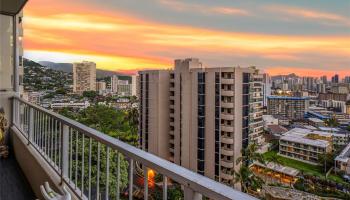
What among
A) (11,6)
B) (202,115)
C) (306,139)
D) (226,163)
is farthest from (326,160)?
(11,6)

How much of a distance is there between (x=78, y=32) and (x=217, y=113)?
1145 cm

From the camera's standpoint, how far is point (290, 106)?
57.9m

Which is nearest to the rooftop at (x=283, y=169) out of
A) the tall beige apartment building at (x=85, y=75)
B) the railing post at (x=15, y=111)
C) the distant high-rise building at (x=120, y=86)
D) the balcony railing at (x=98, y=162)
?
the tall beige apartment building at (x=85, y=75)

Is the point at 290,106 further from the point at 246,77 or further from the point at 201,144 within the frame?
the point at 201,144

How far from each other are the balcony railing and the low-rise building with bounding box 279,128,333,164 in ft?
96.4

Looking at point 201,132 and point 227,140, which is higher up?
point 201,132

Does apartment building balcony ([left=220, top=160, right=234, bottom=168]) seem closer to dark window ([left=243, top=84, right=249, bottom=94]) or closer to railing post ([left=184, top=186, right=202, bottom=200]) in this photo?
dark window ([left=243, top=84, right=249, bottom=94])

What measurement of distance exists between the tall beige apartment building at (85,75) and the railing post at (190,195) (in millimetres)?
33534

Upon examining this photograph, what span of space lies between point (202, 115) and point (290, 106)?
45958 millimetres

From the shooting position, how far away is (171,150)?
2062cm

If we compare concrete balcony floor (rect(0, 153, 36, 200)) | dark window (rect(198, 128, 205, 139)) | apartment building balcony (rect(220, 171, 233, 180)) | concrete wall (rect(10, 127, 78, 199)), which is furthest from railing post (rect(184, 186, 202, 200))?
dark window (rect(198, 128, 205, 139))

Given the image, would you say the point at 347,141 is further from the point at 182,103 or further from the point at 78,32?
the point at 78,32

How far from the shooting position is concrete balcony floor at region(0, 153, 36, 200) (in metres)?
2.36

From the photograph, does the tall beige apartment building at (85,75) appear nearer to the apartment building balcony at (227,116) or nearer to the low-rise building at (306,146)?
the apartment building balcony at (227,116)
